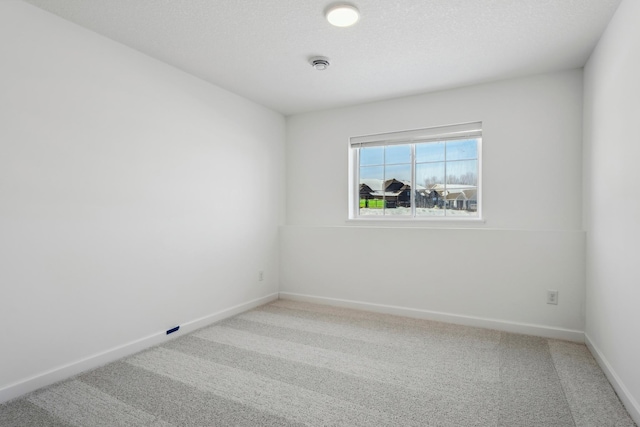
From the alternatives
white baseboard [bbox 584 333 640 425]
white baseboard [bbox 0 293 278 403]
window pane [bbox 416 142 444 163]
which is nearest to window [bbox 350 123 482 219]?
window pane [bbox 416 142 444 163]

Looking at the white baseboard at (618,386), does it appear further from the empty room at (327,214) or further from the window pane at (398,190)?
the window pane at (398,190)

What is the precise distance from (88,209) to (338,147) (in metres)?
2.65

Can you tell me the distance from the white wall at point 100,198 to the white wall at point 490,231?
1.24m

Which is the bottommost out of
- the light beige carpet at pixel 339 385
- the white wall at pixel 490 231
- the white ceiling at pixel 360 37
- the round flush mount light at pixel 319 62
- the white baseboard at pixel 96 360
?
the light beige carpet at pixel 339 385

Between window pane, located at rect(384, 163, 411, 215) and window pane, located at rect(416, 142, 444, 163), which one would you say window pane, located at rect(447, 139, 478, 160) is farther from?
window pane, located at rect(384, 163, 411, 215)

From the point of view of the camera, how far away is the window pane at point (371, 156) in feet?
13.2

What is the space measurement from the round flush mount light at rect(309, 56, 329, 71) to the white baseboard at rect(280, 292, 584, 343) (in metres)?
2.49

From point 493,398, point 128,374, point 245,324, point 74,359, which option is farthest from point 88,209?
point 493,398

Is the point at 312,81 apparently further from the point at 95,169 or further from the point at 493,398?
the point at 493,398

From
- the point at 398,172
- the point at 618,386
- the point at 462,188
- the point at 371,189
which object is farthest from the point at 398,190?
the point at 618,386

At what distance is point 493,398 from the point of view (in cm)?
201

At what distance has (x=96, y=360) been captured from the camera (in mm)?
2414

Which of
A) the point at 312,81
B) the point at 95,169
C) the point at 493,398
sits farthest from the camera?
the point at 312,81

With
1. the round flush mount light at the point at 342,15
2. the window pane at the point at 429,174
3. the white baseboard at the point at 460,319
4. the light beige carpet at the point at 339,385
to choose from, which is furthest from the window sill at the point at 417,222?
the round flush mount light at the point at 342,15
